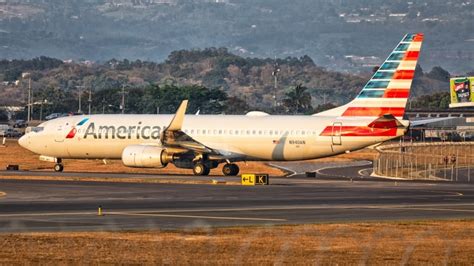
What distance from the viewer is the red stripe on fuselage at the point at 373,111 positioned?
67.6 metres

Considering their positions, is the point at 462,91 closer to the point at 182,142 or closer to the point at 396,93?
the point at 396,93

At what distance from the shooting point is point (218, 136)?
71375mm

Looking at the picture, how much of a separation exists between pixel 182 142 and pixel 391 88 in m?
12.1

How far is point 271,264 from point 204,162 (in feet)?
139

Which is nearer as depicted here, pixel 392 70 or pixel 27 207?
pixel 27 207

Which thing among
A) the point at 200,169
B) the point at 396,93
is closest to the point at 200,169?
the point at 200,169

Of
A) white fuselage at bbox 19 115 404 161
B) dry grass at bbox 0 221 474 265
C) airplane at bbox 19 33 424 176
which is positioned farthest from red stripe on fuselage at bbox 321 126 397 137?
dry grass at bbox 0 221 474 265

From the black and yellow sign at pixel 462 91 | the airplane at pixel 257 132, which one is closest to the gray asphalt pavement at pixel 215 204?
the airplane at pixel 257 132

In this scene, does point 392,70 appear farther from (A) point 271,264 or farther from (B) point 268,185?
(A) point 271,264

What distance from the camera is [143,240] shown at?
1276 inches

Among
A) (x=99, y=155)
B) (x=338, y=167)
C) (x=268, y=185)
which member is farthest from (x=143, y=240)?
(x=338, y=167)

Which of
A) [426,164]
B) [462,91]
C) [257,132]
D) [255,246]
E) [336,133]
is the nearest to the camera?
[255,246]

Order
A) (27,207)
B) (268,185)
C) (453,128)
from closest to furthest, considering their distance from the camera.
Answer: (27,207), (268,185), (453,128)

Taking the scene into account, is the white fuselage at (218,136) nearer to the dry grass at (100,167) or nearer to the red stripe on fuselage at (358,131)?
the red stripe on fuselage at (358,131)
